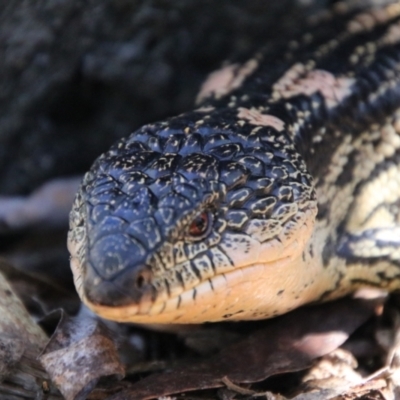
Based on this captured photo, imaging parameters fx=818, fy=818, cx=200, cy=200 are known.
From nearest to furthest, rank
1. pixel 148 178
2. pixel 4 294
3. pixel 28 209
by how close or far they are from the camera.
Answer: pixel 148 178, pixel 4 294, pixel 28 209

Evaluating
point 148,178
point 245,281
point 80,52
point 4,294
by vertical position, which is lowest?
point 245,281

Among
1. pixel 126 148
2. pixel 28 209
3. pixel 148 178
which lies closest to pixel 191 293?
pixel 148 178

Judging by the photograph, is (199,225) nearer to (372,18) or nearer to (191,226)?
(191,226)

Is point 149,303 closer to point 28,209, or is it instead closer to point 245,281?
point 245,281

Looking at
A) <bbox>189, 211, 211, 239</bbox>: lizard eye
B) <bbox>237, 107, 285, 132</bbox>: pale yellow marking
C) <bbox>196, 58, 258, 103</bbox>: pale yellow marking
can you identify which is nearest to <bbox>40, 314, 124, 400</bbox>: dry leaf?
<bbox>189, 211, 211, 239</bbox>: lizard eye

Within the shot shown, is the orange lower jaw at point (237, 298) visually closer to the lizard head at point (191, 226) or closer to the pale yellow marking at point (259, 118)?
the lizard head at point (191, 226)
